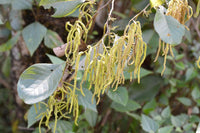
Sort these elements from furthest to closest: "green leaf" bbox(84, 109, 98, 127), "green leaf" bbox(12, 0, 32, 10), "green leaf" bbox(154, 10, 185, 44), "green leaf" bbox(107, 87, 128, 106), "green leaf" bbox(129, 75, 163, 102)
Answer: "green leaf" bbox(129, 75, 163, 102) < "green leaf" bbox(84, 109, 98, 127) < "green leaf" bbox(12, 0, 32, 10) < "green leaf" bbox(107, 87, 128, 106) < "green leaf" bbox(154, 10, 185, 44)

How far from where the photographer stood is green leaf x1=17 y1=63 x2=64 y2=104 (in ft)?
1.26

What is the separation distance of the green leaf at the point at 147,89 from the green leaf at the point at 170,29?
1.90ft

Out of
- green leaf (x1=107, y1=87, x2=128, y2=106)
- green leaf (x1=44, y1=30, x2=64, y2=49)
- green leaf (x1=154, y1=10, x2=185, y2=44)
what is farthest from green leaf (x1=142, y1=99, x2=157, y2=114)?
green leaf (x1=154, y1=10, x2=185, y2=44)

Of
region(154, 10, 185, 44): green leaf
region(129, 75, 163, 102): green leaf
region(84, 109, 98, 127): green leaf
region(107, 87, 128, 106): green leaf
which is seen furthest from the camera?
region(129, 75, 163, 102): green leaf

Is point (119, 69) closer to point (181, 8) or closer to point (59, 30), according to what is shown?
point (181, 8)

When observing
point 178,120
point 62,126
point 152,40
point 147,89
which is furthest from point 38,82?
point 147,89

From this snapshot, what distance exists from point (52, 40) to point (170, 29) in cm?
43

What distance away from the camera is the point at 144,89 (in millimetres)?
964

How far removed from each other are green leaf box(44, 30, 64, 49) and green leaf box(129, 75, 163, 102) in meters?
0.39

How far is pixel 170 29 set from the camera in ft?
1.17

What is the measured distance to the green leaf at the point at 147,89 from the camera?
0.94m

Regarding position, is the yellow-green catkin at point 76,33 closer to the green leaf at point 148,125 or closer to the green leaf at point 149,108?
the green leaf at point 148,125

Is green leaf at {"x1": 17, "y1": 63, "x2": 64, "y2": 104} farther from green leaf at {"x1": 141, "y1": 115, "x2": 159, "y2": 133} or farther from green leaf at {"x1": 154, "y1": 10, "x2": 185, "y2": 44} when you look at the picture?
green leaf at {"x1": 141, "y1": 115, "x2": 159, "y2": 133}

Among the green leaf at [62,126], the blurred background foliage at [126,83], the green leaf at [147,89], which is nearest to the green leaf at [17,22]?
the blurred background foliage at [126,83]
